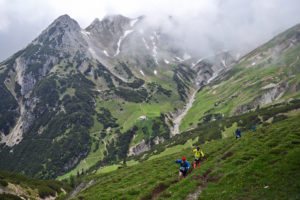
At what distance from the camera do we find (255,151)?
3566cm

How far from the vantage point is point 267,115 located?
170 meters

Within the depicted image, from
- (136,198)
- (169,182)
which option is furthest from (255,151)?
(136,198)

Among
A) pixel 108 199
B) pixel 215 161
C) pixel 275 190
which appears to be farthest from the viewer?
pixel 215 161

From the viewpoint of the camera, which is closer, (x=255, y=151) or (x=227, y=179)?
(x=227, y=179)

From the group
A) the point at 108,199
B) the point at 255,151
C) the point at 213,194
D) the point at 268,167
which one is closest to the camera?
the point at 213,194

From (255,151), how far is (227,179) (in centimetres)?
1203

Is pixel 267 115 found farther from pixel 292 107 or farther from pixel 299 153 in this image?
pixel 299 153

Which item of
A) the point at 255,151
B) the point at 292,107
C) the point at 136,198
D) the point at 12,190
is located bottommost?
the point at 292,107

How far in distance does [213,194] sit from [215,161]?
591 inches

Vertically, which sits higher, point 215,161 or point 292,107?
point 215,161

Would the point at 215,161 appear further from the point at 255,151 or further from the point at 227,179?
the point at 227,179

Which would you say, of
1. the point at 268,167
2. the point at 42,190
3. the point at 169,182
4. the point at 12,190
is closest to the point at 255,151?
the point at 268,167

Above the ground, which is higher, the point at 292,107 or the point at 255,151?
the point at 255,151

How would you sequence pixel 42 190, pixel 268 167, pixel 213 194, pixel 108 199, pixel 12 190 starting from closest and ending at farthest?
1. pixel 213 194
2. pixel 268 167
3. pixel 108 199
4. pixel 12 190
5. pixel 42 190
